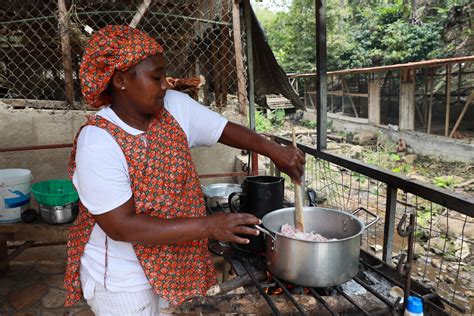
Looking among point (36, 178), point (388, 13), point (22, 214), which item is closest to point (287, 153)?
point (22, 214)

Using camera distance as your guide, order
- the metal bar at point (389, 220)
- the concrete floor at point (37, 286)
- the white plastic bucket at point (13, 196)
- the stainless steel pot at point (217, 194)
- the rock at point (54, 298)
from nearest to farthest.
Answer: the metal bar at point (389, 220), the stainless steel pot at point (217, 194), the white plastic bucket at point (13, 196), the concrete floor at point (37, 286), the rock at point (54, 298)

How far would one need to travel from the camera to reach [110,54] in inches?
57.1

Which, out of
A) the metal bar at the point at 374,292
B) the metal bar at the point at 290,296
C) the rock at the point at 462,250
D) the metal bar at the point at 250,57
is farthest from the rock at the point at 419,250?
the metal bar at the point at 290,296

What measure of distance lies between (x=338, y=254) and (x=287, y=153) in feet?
1.85

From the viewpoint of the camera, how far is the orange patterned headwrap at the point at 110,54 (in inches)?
56.9

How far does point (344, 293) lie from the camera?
5.57 ft

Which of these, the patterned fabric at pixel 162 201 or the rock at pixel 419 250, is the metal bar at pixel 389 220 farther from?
the rock at pixel 419 250

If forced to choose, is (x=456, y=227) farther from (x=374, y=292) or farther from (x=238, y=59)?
(x=374, y=292)

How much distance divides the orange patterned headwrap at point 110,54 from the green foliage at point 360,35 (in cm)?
1367

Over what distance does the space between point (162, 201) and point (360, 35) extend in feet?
60.6

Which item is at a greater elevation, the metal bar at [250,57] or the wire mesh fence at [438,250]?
the metal bar at [250,57]

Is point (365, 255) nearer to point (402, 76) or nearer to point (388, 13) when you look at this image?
point (402, 76)

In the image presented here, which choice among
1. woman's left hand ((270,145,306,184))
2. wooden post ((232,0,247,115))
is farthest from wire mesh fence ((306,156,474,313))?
woman's left hand ((270,145,306,184))

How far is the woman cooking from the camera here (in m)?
1.41
